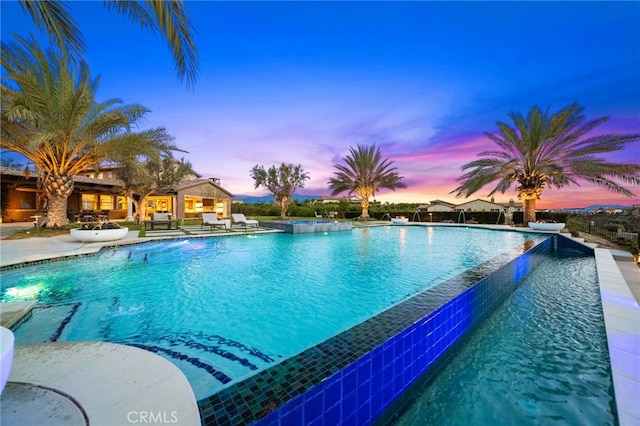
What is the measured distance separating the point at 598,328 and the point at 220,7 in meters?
11.9

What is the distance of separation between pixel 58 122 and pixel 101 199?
1514cm

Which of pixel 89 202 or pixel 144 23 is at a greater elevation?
pixel 144 23

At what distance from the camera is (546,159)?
1578cm

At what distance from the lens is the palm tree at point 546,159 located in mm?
13432

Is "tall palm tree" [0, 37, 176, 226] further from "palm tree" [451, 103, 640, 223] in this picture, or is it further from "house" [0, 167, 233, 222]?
"palm tree" [451, 103, 640, 223]

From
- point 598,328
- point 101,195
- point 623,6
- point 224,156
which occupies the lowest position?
point 598,328

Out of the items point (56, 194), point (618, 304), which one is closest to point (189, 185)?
point (56, 194)

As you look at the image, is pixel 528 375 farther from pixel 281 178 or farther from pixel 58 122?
pixel 281 178

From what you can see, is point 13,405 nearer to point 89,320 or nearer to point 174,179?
point 89,320

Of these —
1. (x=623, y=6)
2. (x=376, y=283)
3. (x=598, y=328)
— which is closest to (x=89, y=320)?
(x=376, y=283)

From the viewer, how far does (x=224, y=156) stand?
82.0 feet

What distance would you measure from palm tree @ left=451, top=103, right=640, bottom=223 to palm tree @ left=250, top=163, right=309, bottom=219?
45.9ft

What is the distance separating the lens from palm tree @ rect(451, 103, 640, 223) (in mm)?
13432

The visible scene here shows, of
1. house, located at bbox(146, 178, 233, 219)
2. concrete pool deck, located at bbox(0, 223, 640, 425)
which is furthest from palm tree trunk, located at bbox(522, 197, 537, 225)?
house, located at bbox(146, 178, 233, 219)
